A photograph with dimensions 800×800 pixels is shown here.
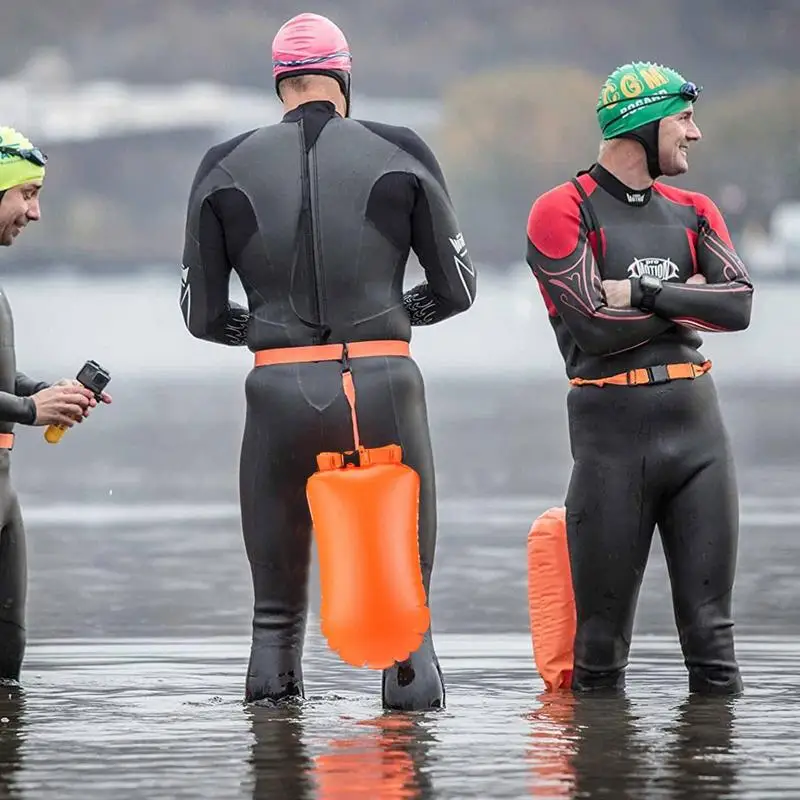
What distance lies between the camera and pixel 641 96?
690cm

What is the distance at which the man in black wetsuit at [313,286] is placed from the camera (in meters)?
6.59

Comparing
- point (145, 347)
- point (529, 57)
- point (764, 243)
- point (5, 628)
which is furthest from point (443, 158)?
point (5, 628)

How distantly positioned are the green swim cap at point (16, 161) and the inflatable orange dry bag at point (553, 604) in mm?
1965

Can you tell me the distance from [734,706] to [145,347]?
33.0 m

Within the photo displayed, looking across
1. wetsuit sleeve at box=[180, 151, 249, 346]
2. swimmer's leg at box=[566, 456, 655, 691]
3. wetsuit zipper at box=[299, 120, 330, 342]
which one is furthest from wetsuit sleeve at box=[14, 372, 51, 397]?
swimmer's leg at box=[566, 456, 655, 691]

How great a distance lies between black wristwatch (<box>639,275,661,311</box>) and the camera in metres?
6.69

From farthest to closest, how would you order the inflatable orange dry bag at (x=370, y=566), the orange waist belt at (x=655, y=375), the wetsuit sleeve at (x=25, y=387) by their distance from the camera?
the wetsuit sleeve at (x=25, y=387), the orange waist belt at (x=655, y=375), the inflatable orange dry bag at (x=370, y=566)

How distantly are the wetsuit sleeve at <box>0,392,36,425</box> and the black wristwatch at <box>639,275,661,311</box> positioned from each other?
1.86m

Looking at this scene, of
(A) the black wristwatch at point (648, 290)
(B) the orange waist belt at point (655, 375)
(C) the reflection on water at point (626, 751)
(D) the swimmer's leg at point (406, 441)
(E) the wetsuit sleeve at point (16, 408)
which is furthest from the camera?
(E) the wetsuit sleeve at point (16, 408)

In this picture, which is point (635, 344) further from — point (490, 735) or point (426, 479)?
point (490, 735)

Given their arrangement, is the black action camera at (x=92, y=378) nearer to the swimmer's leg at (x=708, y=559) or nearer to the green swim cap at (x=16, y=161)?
the green swim cap at (x=16, y=161)

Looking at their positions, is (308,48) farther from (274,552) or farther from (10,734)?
(10,734)

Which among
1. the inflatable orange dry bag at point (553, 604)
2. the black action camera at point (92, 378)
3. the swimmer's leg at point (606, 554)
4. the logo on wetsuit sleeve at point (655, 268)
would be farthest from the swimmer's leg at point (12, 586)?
the logo on wetsuit sleeve at point (655, 268)

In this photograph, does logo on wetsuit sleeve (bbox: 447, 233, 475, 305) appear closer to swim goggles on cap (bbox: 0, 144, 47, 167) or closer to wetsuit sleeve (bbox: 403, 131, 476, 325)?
wetsuit sleeve (bbox: 403, 131, 476, 325)
